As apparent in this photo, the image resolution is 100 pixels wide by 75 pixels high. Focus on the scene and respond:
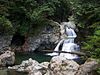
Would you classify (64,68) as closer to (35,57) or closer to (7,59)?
(7,59)

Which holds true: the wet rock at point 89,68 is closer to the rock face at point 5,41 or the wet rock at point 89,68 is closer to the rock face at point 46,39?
the rock face at point 5,41

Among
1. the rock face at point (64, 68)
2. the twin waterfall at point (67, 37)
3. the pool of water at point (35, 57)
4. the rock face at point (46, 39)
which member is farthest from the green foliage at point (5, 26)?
the rock face at point (64, 68)

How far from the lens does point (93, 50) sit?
1496 centimetres

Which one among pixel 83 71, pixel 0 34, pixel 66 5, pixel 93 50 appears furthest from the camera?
pixel 66 5

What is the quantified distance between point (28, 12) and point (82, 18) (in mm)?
6885

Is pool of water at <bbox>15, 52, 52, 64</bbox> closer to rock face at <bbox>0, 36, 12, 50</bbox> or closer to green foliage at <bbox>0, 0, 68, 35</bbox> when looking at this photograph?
rock face at <bbox>0, 36, 12, 50</bbox>

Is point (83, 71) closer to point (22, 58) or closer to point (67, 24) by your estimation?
point (22, 58)

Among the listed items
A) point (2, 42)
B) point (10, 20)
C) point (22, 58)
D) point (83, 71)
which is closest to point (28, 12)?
point (10, 20)

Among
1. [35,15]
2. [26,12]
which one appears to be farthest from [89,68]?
[26,12]

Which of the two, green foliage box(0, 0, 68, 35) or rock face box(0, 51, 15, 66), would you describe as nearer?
rock face box(0, 51, 15, 66)

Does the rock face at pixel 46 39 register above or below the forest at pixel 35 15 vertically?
below

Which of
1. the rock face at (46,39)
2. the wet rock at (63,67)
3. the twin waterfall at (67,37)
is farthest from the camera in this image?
the rock face at (46,39)

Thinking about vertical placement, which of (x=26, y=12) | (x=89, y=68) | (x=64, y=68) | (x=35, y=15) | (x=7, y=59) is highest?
(x=26, y=12)

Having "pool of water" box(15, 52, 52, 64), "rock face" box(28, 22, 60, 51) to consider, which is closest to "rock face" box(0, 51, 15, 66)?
"pool of water" box(15, 52, 52, 64)
